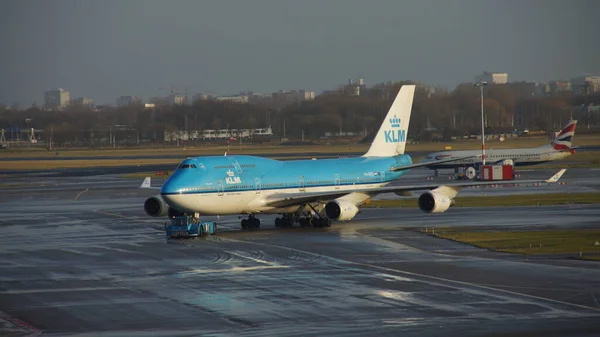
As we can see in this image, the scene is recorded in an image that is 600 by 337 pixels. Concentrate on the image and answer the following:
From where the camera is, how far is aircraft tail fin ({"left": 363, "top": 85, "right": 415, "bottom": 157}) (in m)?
56.8

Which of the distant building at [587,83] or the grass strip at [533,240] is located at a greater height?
the distant building at [587,83]

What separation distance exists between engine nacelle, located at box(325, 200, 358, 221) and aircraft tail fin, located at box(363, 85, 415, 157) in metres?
9.63

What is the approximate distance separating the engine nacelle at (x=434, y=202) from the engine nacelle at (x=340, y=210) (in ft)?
11.0

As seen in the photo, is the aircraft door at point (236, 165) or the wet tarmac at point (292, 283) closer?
the wet tarmac at point (292, 283)

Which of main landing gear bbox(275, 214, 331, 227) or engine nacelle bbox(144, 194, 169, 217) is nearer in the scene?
main landing gear bbox(275, 214, 331, 227)

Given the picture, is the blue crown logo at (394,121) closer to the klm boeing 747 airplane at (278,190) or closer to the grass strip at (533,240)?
the klm boeing 747 airplane at (278,190)

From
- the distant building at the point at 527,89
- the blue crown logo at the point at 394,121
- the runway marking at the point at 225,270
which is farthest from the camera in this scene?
the distant building at the point at 527,89

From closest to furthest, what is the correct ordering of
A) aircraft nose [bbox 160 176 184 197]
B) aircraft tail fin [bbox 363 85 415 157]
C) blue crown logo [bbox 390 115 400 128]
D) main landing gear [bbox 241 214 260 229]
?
aircraft nose [bbox 160 176 184 197]
main landing gear [bbox 241 214 260 229]
aircraft tail fin [bbox 363 85 415 157]
blue crown logo [bbox 390 115 400 128]

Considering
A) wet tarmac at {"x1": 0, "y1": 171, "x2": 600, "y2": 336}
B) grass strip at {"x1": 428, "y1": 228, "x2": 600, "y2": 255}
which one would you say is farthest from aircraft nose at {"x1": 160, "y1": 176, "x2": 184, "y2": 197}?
grass strip at {"x1": 428, "y1": 228, "x2": 600, "y2": 255}

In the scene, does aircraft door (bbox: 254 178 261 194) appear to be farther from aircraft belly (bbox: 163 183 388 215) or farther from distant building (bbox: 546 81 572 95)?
distant building (bbox: 546 81 572 95)

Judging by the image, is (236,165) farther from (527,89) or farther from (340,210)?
(527,89)

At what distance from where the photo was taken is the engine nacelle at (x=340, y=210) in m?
46.8

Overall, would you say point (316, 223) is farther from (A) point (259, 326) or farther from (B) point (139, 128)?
(B) point (139, 128)

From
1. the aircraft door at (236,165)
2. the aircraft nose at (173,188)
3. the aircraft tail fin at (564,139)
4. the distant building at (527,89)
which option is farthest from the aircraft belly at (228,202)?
the distant building at (527,89)
